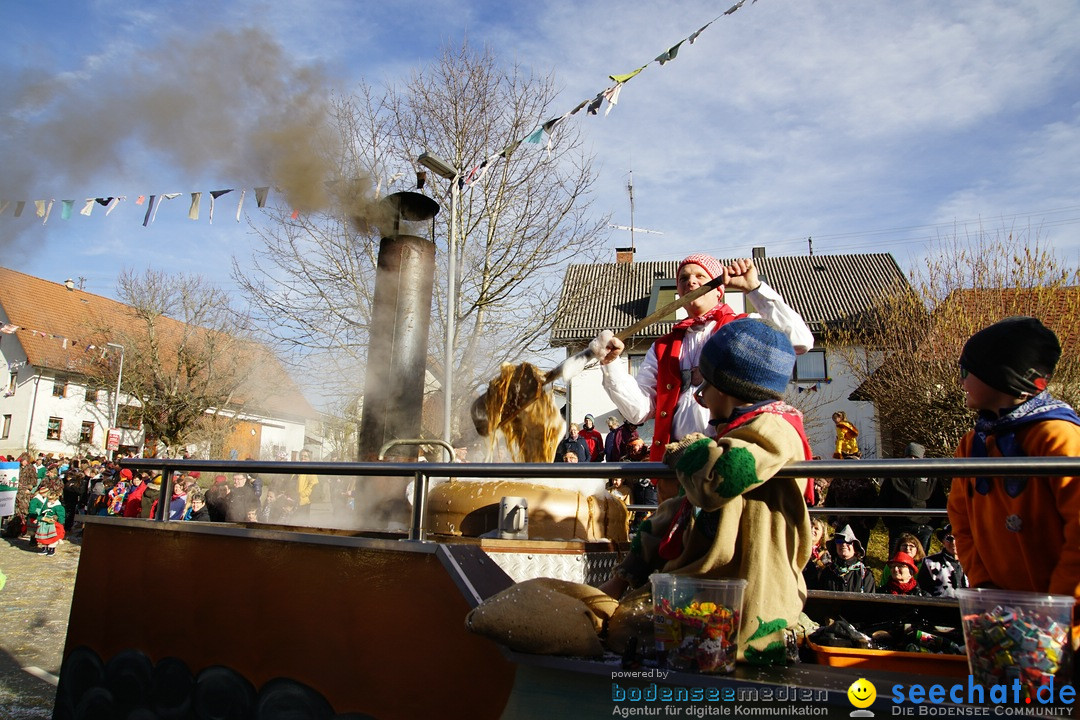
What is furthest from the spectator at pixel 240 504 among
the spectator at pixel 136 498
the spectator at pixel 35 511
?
the spectator at pixel 35 511

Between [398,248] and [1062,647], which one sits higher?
[398,248]

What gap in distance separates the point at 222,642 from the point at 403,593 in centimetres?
94

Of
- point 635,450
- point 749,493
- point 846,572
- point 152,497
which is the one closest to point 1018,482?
point 749,493

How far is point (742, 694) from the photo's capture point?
1.51 m

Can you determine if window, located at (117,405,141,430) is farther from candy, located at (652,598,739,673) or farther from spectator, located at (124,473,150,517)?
candy, located at (652,598,739,673)

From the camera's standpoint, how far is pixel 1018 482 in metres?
1.81

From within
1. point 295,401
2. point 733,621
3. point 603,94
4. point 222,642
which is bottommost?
point 222,642

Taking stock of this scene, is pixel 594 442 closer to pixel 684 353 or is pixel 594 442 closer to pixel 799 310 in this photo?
pixel 684 353

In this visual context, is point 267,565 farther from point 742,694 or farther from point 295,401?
point 295,401

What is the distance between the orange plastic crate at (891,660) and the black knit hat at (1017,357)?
0.76 metres

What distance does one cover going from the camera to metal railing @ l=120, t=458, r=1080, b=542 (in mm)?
1499


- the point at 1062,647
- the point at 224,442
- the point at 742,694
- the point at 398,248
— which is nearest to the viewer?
the point at 1062,647

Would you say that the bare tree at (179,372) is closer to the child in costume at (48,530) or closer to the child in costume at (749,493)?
the child in costume at (48,530)

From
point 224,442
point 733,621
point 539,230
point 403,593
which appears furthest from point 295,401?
point 224,442
